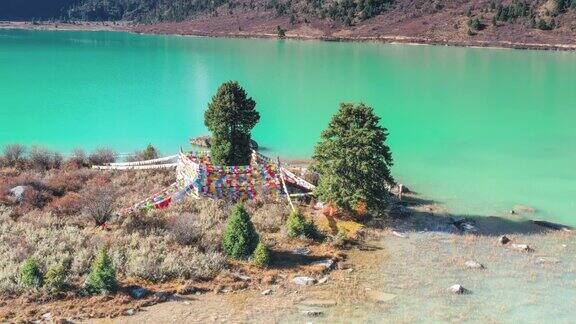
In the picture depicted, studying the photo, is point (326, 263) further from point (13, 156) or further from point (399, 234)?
point (13, 156)

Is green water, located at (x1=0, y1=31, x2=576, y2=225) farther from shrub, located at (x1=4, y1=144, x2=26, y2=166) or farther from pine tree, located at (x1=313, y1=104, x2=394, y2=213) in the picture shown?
shrub, located at (x1=4, y1=144, x2=26, y2=166)

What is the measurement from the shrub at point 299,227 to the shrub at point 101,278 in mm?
6910

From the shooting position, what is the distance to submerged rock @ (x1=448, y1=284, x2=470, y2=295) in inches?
714

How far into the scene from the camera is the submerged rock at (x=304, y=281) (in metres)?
18.4

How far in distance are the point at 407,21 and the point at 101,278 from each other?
5233 inches

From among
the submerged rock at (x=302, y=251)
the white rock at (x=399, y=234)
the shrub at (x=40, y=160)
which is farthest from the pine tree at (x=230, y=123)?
the shrub at (x=40, y=160)

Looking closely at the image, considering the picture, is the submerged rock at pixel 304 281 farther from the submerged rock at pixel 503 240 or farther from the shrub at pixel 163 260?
the submerged rock at pixel 503 240

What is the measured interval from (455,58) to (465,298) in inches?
3481

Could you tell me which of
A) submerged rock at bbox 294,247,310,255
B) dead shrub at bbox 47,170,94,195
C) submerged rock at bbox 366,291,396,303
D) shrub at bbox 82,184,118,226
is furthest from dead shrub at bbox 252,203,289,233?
dead shrub at bbox 47,170,94,195

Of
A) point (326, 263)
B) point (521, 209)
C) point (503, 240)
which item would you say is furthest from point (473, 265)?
point (521, 209)

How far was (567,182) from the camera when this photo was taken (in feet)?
105

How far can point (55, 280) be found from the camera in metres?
16.9

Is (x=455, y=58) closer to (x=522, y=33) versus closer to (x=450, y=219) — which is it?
(x=522, y=33)

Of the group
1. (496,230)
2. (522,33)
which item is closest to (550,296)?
(496,230)
